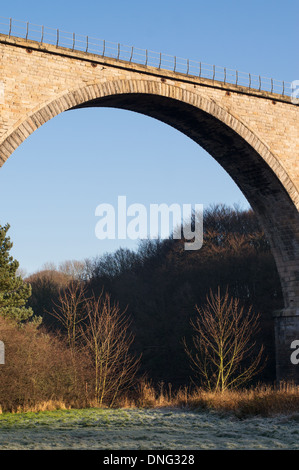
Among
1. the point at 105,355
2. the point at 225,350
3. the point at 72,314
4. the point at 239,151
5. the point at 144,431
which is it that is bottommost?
the point at 144,431

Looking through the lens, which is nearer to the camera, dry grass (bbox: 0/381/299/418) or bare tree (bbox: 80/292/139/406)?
dry grass (bbox: 0/381/299/418)

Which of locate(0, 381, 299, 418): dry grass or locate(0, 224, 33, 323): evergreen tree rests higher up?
locate(0, 224, 33, 323): evergreen tree

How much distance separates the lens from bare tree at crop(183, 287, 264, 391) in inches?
738

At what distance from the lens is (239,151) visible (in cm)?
1964

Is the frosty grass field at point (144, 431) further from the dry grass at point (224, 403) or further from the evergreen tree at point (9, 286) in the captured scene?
the evergreen tree at point (9, 286)

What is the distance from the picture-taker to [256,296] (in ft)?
121

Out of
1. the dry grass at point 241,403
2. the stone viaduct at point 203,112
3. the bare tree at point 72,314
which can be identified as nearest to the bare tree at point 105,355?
the bare tree at point 72,314

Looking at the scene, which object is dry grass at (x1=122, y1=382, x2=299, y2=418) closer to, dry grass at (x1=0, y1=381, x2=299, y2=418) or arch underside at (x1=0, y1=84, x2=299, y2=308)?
dry grass at (x1=0, y1=381, x2=299, y2=418)

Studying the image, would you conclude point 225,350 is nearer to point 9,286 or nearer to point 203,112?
point 9,286

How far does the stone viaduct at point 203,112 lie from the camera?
49.3 feet

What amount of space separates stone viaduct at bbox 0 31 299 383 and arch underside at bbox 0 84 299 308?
30 millimetres

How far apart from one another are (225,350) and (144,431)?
2129cm

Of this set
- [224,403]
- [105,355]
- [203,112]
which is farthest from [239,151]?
[224,403]

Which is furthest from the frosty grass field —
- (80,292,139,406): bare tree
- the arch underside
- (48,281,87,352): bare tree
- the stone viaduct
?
the arch underside
